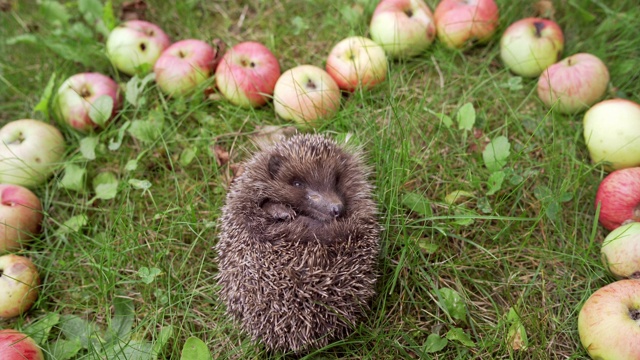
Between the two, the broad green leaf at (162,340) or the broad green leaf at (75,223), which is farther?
the broad green leaf at (75,223)

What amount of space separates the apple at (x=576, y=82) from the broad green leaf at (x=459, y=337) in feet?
6.17

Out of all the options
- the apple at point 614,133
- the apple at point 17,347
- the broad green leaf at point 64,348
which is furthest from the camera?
the apple at point 614,133

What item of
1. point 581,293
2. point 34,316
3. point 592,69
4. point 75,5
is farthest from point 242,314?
point 75,5

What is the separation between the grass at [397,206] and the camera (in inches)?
130

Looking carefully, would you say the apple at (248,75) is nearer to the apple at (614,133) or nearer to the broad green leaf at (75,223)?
the broad green leaf at (75,223)

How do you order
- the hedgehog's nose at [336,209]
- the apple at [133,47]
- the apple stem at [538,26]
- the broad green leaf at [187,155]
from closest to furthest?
the hedgehog's nose at [336,209] → the broad green leaf at [187,155] → the apple stem at [538,26] → the apple at [133,47]

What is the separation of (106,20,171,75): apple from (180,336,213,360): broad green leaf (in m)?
2.41

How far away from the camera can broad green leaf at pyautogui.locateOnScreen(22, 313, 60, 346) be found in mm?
3369

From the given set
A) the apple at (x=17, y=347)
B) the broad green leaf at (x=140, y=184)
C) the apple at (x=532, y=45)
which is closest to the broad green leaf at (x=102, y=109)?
the broad green leaf at (x=140, y=184)

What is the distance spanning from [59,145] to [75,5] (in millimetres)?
1729

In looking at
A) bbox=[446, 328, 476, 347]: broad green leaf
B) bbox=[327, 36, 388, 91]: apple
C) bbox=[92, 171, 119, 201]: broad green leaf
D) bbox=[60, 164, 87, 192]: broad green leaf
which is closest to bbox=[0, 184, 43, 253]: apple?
bbox=[60, 164, 87, 192]: broad green leaf

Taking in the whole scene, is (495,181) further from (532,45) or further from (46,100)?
(46,100)

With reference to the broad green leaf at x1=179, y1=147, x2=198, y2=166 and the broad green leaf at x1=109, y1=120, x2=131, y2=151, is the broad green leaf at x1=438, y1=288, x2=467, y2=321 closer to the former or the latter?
the broad green leaf at x1=179, y1=147, x2=198, y2=166

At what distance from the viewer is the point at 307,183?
135 inches
